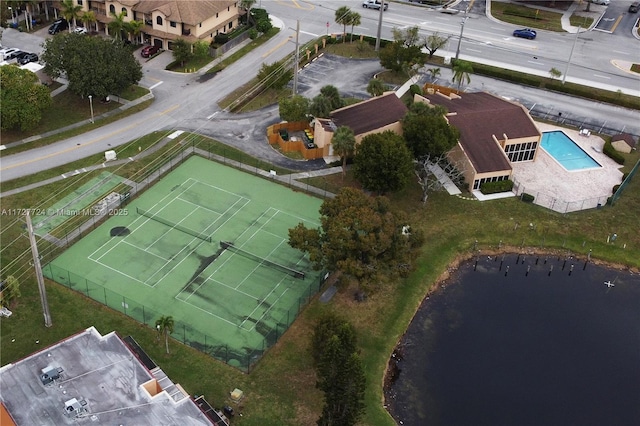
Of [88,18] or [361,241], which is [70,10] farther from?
[361,241]

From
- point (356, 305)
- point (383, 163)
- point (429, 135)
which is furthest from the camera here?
point (429, 135)

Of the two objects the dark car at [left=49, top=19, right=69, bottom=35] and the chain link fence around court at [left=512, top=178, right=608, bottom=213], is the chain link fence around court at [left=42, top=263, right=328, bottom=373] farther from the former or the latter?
the dark car at [left=49, top=19, right=69, bottom=35]

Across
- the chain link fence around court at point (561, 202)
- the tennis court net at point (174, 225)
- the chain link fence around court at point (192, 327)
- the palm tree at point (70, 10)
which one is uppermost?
the palm tree at point (70, 10)

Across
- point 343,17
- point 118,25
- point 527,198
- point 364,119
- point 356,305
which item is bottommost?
point 356,305

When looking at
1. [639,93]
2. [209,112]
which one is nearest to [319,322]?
[209,112]

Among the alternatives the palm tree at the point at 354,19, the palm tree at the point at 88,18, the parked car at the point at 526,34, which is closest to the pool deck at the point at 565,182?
the parked car at the point at 526,34

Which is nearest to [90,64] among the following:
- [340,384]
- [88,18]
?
[88,18]

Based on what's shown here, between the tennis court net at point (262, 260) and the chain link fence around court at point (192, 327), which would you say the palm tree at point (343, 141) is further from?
the chain link fence around court at point (192, 327)
